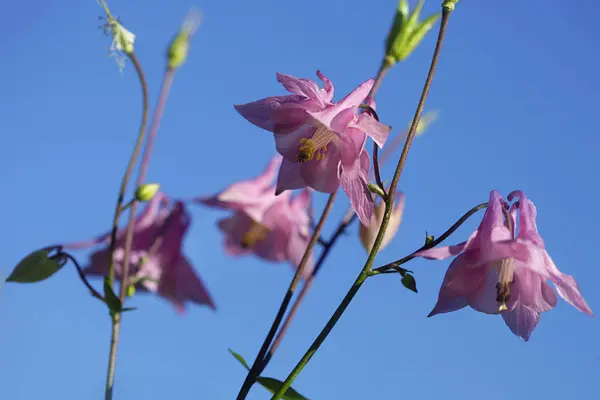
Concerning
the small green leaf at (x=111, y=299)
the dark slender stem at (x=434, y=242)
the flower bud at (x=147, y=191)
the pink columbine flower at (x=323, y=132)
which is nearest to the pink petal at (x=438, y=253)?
the dark slender stem at (x=434, y=242)

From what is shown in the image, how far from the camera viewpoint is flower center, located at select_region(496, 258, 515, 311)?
3.44 ft

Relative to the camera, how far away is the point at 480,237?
3.45 feet

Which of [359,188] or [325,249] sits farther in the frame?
[325,249]

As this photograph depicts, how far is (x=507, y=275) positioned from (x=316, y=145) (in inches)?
13.4

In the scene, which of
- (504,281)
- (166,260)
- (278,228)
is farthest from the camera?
(278,228)

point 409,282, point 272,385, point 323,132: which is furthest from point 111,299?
point 409,282

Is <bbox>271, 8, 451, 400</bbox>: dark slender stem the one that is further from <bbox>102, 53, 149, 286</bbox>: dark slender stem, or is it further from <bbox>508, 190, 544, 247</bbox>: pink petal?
<bbox>102, 53, 149, 286</bbox>: dark slender stem

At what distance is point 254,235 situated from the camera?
78.4 inches

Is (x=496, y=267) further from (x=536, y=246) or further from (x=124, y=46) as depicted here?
(x=124, y=46)

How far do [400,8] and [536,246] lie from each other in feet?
2.33

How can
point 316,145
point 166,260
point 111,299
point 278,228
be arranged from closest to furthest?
point 316,145
point 111,299
point 166,260
point 278,228

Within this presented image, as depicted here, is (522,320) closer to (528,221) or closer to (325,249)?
(528,221)

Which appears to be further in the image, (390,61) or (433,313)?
(390,61)

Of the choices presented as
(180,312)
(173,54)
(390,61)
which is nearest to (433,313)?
(390,61)
